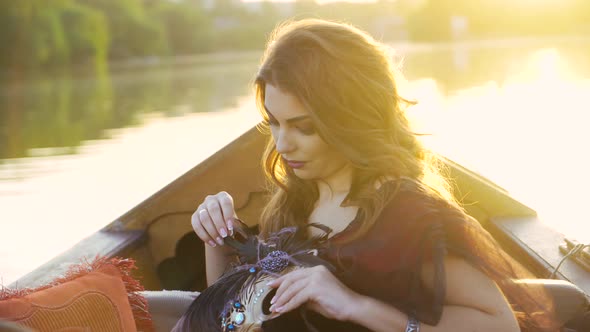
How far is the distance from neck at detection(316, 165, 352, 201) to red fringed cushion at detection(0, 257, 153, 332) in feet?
1.82

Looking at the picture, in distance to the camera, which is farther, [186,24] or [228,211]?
[186,24]

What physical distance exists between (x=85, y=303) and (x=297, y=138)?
60 cm

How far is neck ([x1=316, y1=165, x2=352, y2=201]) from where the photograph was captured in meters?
1.72

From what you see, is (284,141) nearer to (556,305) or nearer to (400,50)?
(556,305)

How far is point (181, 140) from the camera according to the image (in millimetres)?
10898

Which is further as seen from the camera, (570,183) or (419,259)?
A: (570,183)

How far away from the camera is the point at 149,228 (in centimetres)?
315

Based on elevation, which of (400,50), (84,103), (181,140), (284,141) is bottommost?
(84,103)

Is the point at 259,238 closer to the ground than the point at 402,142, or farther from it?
closer to the ground

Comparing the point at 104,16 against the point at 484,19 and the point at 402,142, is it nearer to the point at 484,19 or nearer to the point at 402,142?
the point at 484,19

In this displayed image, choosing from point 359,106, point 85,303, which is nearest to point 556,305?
point 359,106

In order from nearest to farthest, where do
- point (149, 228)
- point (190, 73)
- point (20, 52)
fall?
point (149, 228) → point (20, 52) → point (190, 73)

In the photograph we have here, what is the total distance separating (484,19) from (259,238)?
125ft

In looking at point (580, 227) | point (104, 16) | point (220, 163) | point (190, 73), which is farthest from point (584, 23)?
point (220, 163)
